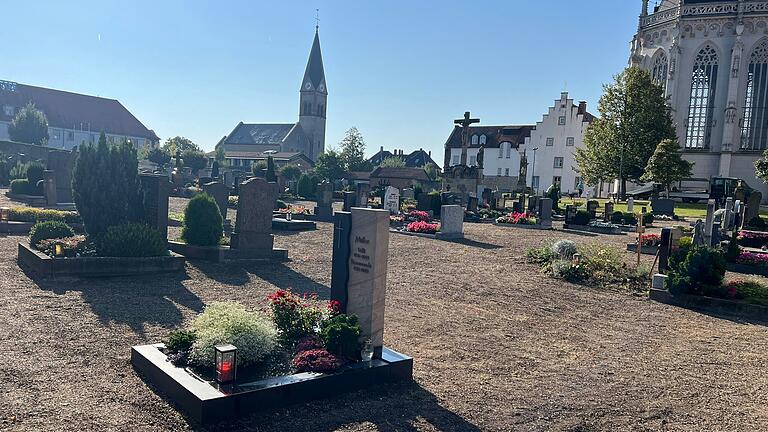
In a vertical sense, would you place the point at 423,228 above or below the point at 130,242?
below

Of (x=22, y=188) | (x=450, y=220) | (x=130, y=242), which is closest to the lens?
(x=130, y=242)

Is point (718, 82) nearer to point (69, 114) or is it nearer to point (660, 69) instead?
point (660, 69)

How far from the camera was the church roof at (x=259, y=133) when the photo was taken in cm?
10338

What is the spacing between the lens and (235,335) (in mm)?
5688

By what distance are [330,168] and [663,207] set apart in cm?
3904

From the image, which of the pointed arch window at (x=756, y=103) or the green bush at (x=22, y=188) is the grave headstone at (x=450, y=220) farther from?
the pointed arch window at (x=756, y=103)

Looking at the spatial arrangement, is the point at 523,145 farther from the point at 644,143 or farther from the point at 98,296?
the point at 98,296

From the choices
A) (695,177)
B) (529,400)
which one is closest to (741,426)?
(529,400)

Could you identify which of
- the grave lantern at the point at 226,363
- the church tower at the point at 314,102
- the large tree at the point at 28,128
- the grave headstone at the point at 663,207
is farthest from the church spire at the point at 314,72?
the grave lantern at the point at 226,363

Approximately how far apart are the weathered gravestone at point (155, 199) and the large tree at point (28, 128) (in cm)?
6881

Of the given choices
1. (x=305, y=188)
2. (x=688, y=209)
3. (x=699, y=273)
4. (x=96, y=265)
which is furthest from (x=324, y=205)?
(x=688, y=209)

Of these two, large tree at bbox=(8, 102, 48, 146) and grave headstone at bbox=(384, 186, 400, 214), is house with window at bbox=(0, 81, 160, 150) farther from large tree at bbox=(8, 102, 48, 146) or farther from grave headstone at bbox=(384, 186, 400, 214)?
grave headstone at bbox=(384, 186, 400, 214)

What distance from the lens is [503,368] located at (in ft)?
22.1

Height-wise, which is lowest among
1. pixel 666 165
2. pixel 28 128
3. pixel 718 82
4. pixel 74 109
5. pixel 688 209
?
pixel 688 209
